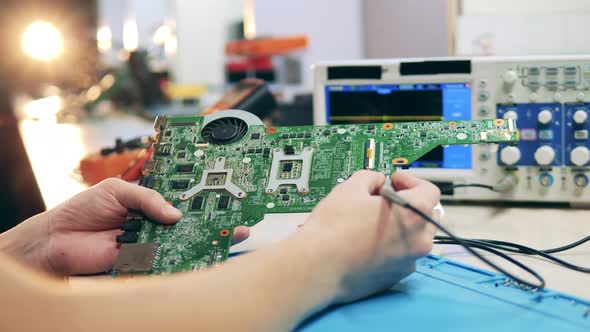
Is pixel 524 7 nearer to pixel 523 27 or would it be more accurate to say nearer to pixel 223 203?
pixel 523 27

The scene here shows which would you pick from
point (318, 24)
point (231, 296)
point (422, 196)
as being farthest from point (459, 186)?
point (318, 24)

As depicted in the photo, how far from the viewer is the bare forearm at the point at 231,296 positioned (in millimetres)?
618

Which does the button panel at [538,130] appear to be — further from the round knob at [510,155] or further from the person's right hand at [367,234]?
the person's right hand at [367,234]

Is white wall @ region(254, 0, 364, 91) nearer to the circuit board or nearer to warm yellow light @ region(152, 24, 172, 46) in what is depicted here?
the circuit board

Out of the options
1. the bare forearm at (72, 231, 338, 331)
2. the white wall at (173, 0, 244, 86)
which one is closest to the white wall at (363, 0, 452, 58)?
the bare forearm at (72, 231, 338, 331)

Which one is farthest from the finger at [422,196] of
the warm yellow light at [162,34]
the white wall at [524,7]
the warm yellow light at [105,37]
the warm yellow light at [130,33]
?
the warm yellow light at [130,33]

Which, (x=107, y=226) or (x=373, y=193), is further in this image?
(x=107, y=226)

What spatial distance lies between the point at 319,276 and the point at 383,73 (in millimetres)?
781

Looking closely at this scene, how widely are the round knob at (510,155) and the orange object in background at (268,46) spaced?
7.00 ft

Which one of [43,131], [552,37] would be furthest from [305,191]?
[43,131]

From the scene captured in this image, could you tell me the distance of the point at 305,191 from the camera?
91 centimetres

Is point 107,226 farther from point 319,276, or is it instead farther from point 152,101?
point 152,101

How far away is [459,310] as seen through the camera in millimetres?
757

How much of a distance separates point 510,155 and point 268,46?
2.37 m
